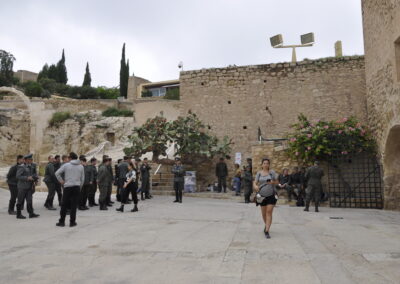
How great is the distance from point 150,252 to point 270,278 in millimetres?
1721

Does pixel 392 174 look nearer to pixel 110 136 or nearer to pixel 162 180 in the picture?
pixel 162 180

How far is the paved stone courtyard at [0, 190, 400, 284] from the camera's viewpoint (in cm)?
351

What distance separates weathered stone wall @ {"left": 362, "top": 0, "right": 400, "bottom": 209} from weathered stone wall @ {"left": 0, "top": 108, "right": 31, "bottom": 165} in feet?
89.4

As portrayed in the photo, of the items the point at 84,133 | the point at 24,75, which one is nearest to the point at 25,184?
the point at 84,133

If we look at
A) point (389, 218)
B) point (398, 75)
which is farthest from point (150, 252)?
point (398, 75)

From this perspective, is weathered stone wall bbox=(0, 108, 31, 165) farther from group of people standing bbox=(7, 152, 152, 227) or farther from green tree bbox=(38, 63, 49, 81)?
green tree bbox=(38, 63, 49, 81)

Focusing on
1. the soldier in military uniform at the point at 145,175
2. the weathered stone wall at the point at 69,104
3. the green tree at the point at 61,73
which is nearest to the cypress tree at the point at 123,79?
the green tree at the point at 61,73

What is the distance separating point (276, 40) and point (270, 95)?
11.4 ft

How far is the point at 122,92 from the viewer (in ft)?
146

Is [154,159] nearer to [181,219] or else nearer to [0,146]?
[181,219]

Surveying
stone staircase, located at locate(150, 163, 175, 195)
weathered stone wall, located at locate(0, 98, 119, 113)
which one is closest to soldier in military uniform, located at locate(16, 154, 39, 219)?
stone staircase, located at locate(150, 163, 175, 195)

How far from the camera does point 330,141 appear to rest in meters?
11.9

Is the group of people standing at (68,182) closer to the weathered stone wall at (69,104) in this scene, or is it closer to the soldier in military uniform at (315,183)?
the soldier in military uniform at (315,183)

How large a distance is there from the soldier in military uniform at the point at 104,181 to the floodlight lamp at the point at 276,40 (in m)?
11.4
